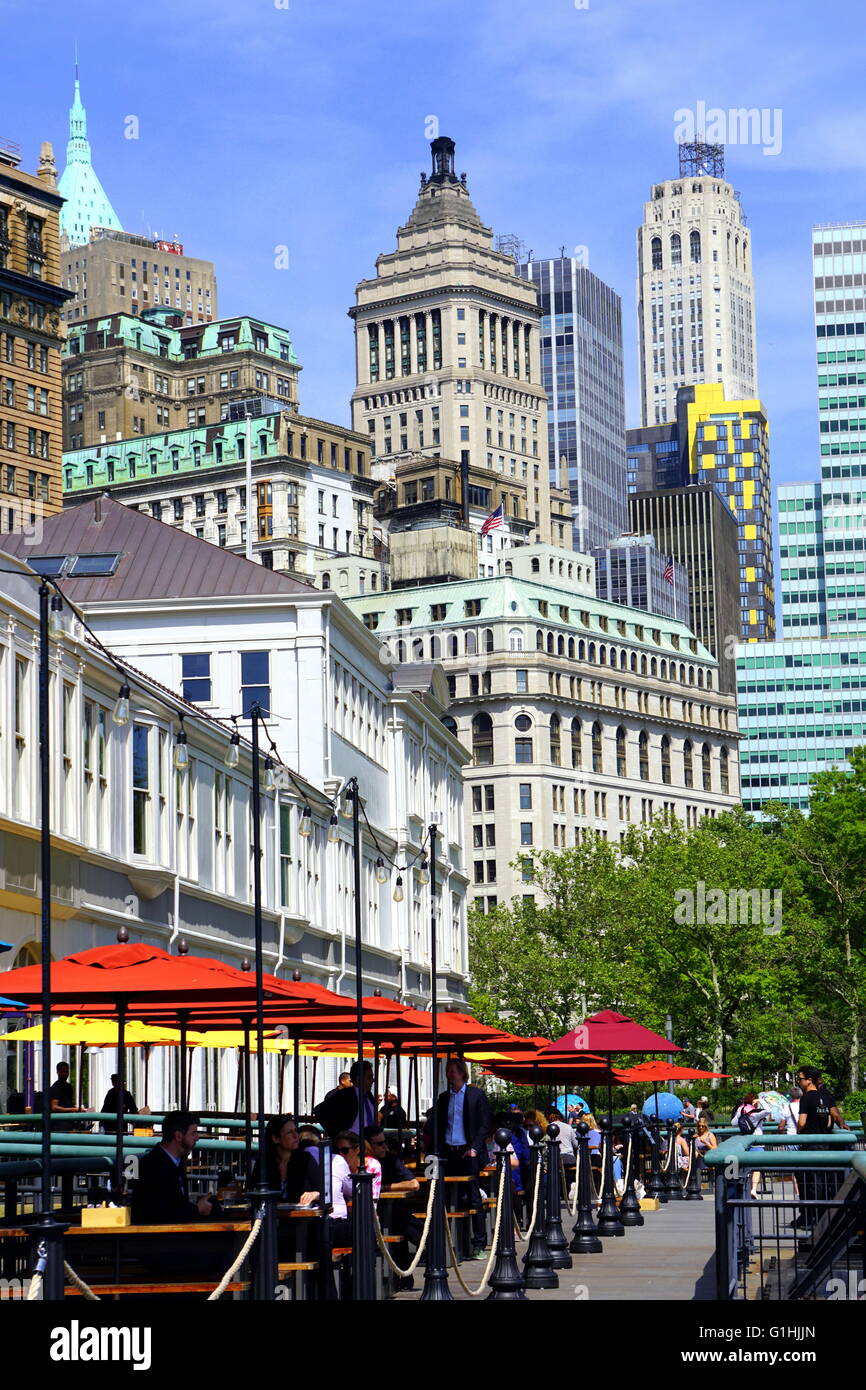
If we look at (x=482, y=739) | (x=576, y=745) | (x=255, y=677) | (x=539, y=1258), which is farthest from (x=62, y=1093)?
(x=576, y=745)

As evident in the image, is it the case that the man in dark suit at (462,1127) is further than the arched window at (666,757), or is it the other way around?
the arched window at (666,757)

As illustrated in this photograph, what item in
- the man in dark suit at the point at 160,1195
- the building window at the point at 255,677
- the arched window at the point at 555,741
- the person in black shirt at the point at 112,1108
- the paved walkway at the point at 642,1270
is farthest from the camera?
the arched window at the point at 555,741

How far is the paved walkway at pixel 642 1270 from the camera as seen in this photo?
20.2 m

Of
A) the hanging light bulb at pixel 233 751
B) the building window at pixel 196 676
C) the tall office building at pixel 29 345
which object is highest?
the tall office building at pixel 29 345

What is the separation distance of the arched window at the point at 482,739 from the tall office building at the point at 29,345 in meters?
47.5

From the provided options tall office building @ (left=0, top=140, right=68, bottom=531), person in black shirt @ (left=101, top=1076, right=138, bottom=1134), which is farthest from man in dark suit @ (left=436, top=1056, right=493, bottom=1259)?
tall office building @ (left=0, top=140, right=68, bottom=531)

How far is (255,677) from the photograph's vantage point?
5678 centimetres

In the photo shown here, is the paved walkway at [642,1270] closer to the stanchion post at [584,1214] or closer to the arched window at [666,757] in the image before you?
the stanchion post at [584,1214]

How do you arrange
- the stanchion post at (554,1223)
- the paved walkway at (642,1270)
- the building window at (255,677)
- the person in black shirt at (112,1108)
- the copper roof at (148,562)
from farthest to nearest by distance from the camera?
the copper roof at (148,562) → the building window at (255,677) → the person in black shirt at (112,1108) → the stanchion post at (554,1223) → the paved walkway at (642,1270)

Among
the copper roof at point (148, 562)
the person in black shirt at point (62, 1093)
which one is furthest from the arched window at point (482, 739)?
the person in black shirt at point (62, 1093)

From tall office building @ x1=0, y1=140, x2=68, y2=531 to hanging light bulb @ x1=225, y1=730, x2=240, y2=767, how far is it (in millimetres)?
69247

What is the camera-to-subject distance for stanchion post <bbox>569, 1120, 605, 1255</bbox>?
26.2 meters

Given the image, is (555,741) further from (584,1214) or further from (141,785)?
(584,1214)
